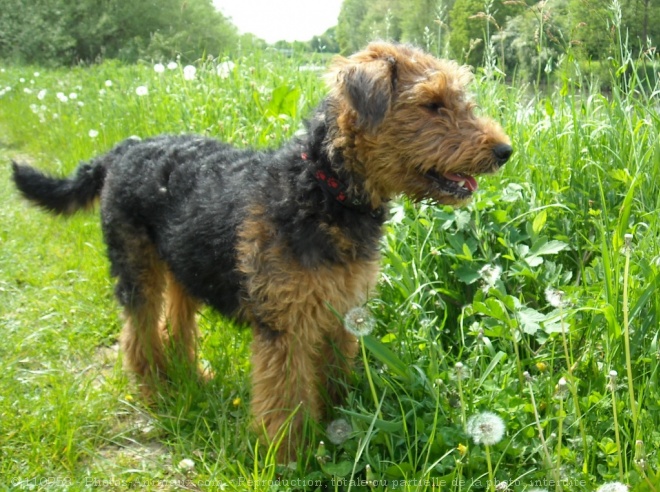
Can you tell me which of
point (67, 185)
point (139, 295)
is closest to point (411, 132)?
point (139, 295)

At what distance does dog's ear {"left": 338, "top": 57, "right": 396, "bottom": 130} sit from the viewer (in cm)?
266

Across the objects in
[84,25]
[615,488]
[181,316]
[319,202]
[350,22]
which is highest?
[350,22]

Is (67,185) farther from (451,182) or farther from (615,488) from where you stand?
(615,488)

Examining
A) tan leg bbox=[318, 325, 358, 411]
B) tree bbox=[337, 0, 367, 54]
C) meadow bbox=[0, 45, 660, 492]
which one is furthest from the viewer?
tree bbox=[337, 0, 367, 54]

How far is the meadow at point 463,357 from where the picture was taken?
250 cm

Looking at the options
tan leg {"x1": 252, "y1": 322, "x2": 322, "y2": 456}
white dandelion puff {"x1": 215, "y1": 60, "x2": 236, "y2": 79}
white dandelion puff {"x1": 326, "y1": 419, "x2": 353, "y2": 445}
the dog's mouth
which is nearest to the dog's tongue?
the dog's mouth

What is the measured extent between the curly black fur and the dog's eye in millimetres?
461

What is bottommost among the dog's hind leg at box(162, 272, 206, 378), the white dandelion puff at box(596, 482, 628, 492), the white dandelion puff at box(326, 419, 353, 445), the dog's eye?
the dog's hind leg at box(162, 272, 206, 378)

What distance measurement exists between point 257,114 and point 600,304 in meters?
4.12

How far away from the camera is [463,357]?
3225 millimetres

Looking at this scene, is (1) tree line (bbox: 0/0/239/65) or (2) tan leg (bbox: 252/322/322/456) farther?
(1) tree line (bbox: 0/0/239/65)

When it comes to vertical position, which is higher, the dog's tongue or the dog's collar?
the dog's tongue

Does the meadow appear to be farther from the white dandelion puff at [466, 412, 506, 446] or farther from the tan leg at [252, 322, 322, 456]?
the tan leg at [252, 322, 322, 456]

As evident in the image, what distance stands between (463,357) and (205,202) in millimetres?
1563
